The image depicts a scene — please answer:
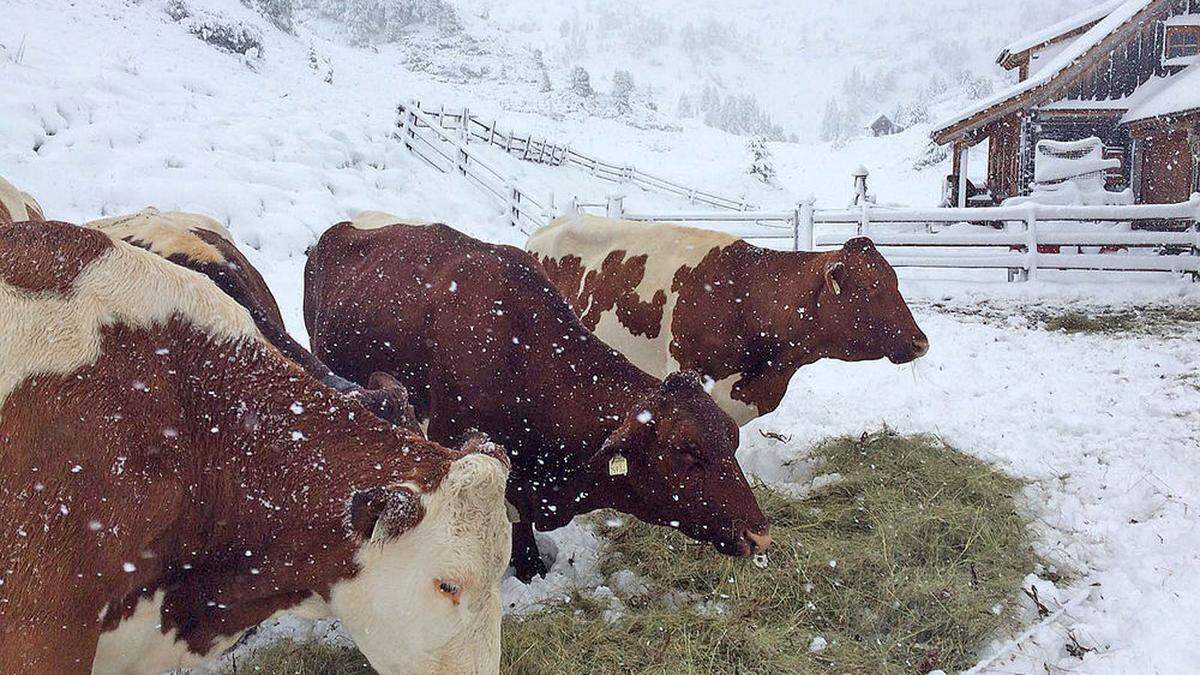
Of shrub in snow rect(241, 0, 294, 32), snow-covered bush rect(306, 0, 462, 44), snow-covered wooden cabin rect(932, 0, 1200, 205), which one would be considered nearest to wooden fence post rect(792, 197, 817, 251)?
snow-covered wooden cabin rect(932, 0, 1200, 205)

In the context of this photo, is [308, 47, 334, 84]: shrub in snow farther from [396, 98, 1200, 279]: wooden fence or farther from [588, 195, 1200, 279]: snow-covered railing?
[588, 195, 1200, 279]: snow-covered railing

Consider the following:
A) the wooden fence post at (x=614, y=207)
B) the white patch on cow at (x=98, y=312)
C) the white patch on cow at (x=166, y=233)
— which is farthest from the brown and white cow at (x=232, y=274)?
the wooden fence post at (x=614, y=207)

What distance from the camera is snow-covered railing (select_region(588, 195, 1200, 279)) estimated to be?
11602 millimetres

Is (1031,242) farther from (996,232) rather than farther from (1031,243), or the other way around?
(996,232)

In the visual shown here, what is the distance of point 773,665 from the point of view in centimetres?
323

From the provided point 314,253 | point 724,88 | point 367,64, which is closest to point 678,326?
point 314,253

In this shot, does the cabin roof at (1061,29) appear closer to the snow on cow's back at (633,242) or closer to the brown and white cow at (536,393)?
the snow on cow's back at (633,242)

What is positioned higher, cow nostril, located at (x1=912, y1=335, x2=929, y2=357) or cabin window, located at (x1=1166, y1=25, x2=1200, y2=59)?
cabin window, located at (x1=1166, y1=25, x2=1200, y2=59)

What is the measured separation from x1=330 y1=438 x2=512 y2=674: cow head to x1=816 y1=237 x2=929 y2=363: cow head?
12.6 feet

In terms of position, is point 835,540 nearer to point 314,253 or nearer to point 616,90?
point 314,253

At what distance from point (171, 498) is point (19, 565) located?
0.35 meters

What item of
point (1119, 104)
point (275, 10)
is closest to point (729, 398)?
point (1119, 104)

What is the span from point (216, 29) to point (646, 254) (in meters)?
23.8

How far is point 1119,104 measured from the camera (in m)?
16.2
